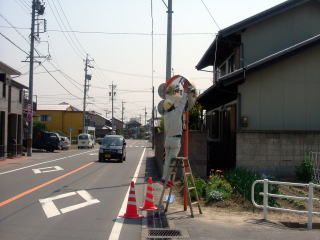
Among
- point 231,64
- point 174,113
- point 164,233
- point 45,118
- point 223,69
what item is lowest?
point 164,233

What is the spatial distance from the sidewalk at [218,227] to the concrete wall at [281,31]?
1044 cm

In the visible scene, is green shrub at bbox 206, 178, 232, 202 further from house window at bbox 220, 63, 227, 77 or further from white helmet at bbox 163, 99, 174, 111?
house window at bbox 220, 63, 227, 77

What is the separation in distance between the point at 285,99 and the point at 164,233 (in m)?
9.94

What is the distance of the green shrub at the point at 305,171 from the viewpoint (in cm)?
1489

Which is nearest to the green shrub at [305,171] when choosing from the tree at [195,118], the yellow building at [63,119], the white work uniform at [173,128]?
the white work uniform at [173,128]

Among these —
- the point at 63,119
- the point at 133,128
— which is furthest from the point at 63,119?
the point at 133,128

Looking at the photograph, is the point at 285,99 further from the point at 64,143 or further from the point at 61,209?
the point at 64,143

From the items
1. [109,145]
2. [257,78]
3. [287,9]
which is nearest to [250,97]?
[257,78]

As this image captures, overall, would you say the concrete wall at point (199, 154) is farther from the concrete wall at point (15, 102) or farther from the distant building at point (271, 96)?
the concrete wall at point (15, 102)

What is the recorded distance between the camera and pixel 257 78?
1662cm

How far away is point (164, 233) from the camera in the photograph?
823 centimetres

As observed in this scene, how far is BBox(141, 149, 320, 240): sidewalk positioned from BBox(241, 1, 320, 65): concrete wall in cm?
1044

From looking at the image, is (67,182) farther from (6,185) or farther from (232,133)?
(232,133)

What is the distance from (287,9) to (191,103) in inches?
423
